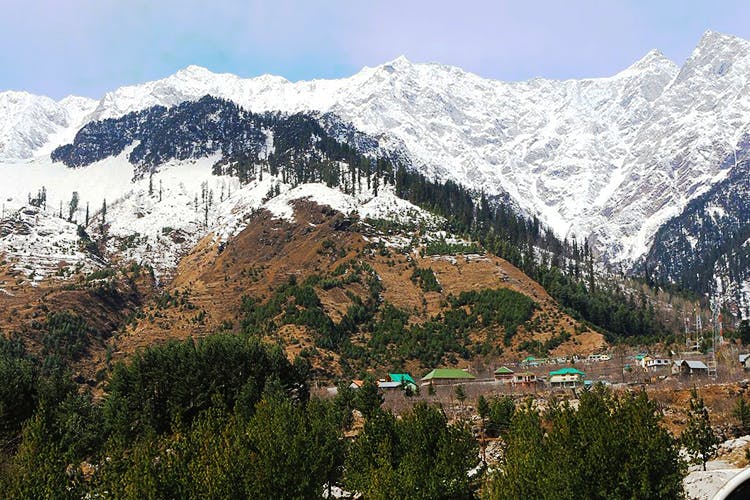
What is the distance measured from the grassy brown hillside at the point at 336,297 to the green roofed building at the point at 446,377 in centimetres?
1246

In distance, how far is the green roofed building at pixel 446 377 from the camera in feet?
356

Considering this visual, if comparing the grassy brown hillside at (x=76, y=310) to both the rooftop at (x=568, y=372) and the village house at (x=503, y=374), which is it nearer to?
the village house at (x=503, y=374)

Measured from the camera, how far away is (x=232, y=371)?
257 feet

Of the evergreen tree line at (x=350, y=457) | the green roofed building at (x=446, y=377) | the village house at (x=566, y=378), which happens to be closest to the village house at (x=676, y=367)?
the village house at (x=566, y=378)

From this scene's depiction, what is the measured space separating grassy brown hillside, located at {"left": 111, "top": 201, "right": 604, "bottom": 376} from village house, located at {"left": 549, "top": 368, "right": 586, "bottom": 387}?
20.0m

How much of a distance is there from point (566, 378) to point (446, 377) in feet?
55.6

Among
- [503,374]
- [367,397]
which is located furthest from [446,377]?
[367,397]

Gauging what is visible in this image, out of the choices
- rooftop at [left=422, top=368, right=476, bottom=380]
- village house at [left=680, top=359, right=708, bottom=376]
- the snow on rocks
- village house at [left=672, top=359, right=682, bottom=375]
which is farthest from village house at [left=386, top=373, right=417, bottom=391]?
the snow on rocks

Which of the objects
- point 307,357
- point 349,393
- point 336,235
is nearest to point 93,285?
point 336,235

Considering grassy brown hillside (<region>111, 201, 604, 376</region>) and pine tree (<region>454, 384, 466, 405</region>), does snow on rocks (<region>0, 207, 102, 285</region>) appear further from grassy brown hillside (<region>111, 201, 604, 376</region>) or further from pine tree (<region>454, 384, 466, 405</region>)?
pine tree (<region>454, 384, 466, 405</region>)

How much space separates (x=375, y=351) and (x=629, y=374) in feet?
138

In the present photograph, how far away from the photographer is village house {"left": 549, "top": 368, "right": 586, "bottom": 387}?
101312 mm

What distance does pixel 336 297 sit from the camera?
143m

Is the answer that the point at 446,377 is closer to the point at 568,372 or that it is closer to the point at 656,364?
the point at 568,372
